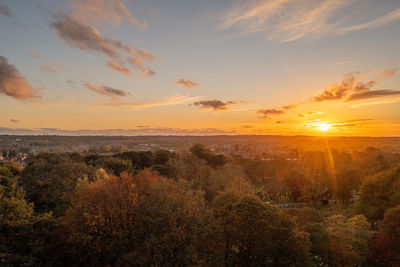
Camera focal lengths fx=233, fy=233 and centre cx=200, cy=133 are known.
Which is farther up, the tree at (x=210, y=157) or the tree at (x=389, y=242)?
the tree at (x=210, y=157)

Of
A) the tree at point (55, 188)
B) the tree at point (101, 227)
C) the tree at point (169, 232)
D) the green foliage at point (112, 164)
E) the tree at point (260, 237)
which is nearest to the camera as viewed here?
the tree at point (169, 232)

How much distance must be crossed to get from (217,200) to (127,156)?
5126 cm

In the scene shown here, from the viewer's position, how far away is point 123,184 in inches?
971

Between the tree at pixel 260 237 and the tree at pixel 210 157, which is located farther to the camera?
the tree at pixel 210 157

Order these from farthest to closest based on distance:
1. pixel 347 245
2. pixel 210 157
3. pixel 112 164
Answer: pixel 210 157
pixel 112 164
pixel 347 245

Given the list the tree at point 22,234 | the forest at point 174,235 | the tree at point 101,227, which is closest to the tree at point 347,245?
the forest at point 174,235

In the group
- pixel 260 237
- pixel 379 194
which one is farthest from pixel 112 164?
pixel 379 194

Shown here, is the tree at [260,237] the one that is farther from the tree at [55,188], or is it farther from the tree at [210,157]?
the tree at [210,157]

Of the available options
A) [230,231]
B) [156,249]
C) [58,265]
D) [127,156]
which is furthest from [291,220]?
[127,156]

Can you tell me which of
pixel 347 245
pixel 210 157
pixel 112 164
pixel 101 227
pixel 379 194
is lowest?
pixel 347 245

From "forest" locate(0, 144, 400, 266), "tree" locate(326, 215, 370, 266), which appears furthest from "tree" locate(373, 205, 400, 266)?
"tree" locate(326, 215, 370, 266)

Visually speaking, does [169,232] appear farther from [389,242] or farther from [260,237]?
[389,242]

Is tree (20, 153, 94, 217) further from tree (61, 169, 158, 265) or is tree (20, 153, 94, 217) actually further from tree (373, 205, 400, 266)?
tree (373, 205, 400, 266)

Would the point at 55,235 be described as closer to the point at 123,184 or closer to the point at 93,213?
the point at 93,213
